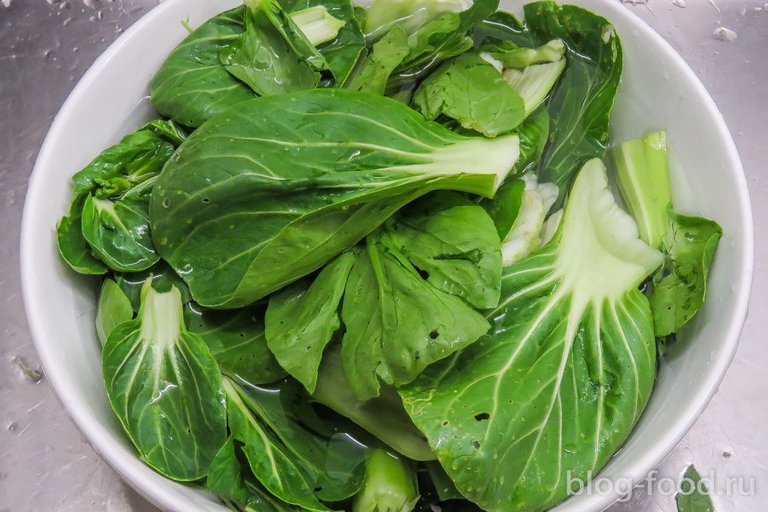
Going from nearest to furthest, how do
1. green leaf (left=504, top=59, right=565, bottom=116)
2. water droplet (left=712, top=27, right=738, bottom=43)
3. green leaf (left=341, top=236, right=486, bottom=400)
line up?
1. green leaf (left=341, top=236, right=486, bottom=400)
2. green leaf (left=504, top=59, right=565, bottom=116)
3. water droplet (left=712, top=27, right=738, bottom=43)

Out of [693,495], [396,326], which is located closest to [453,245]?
[396,326]

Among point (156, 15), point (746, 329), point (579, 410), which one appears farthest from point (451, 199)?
point (746, 329)

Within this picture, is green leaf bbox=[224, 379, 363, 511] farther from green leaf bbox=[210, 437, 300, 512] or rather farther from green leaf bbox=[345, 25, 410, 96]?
green leaf bbox=[345, 25, 410, 96]

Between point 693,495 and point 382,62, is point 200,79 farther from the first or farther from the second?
point 693,495

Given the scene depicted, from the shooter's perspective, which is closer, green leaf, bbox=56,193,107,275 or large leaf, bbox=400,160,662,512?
large leaf, bbox=400,160,662,512

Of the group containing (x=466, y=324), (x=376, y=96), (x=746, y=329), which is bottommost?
(x=746, y=329)

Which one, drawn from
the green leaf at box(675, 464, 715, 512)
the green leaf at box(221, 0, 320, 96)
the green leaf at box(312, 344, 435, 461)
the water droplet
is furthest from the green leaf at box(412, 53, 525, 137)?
the water droplet

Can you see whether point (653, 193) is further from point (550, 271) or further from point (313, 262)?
point (313, 262)
